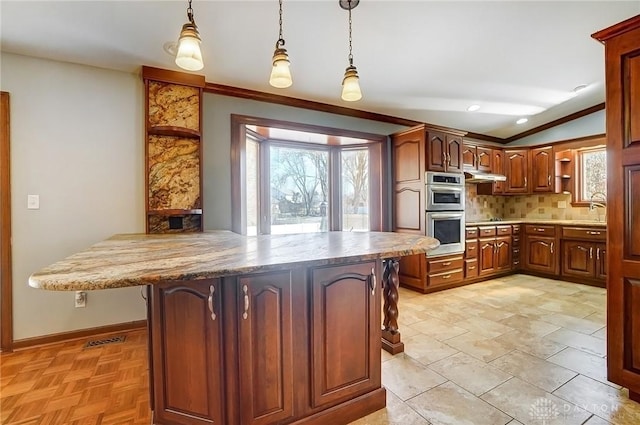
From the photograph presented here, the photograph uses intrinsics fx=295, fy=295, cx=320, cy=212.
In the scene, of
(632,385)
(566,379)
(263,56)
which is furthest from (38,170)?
(632,385)

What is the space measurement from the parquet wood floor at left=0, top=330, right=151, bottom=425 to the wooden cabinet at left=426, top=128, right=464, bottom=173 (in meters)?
3.68

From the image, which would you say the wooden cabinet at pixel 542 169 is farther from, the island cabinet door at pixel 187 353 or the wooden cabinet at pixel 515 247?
the island cabinet door at pixel 187 353

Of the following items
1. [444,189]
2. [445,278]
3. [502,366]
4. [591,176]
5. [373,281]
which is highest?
[591,176]

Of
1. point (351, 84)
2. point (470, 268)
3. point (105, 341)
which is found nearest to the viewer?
point (351, 84)

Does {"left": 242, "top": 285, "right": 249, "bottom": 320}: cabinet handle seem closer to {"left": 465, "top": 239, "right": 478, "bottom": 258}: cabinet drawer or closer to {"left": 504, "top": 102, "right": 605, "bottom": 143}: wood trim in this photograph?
{"left": 465, "top": 239, "right": 478, "bottom": 258}: cabinet drawer

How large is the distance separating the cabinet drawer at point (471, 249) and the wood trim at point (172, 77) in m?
→ 3.95

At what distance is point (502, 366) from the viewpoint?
6.98 feet

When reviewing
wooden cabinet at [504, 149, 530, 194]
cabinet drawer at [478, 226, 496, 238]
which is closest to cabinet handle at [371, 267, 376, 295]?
cabinet drawer at [478, 226, 496, 238]

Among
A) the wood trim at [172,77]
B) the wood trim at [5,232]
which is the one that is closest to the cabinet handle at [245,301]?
the wood trim at [172,77]

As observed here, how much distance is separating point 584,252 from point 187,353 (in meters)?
5.24

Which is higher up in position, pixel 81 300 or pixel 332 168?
pixel 332 168

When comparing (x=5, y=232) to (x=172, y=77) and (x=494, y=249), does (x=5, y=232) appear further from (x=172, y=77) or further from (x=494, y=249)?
(x=494, y=249)

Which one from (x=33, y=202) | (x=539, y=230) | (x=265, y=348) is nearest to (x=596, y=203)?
(x=539, y=230)

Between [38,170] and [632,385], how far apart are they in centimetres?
447
